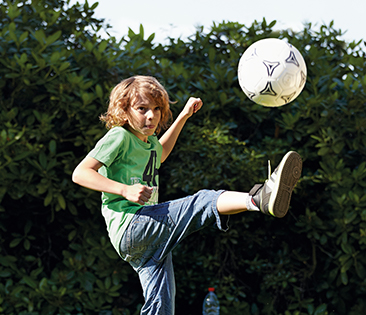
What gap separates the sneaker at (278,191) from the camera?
2564mm

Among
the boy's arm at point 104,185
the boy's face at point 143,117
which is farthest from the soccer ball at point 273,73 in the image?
the boy's arm at point 104,185

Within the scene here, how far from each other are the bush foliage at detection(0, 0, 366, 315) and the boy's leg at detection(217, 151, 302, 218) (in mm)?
1630

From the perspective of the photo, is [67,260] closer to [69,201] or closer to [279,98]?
[69,201]

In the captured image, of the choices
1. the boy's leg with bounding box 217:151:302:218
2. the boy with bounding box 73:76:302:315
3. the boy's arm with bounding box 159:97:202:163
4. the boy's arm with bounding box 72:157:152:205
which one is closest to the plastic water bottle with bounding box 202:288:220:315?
the boy with bounding box 73:76:302:315

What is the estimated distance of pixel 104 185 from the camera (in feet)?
8.46

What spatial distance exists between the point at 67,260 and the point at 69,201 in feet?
1.75

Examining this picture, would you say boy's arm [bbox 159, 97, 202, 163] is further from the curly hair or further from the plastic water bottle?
the plastic water bottle

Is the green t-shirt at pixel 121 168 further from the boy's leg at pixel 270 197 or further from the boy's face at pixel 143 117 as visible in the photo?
the boy's leg at pixel 270 197

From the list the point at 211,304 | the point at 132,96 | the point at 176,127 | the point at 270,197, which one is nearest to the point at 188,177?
the point at 176,127

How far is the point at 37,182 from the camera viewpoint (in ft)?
14.2

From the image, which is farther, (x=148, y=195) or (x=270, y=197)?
(x=270, y=197)

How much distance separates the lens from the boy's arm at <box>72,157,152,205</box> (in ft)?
8.08

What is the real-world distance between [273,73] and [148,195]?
4.87ft

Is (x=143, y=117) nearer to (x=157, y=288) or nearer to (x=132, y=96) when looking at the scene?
(x=132, y=96)
